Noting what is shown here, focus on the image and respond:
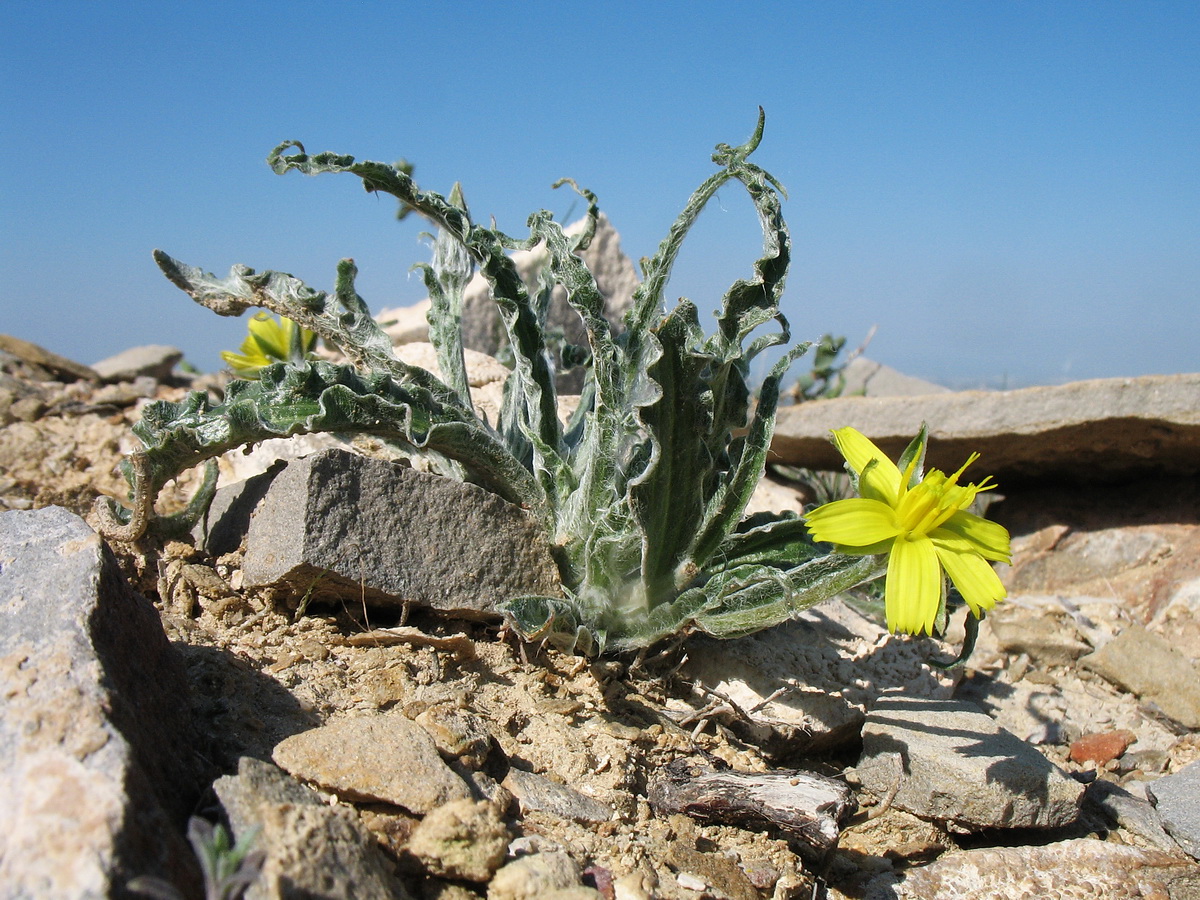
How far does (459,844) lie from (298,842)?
1.00 ft

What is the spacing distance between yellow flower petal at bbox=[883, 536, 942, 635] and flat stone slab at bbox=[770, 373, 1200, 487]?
6.02 feet

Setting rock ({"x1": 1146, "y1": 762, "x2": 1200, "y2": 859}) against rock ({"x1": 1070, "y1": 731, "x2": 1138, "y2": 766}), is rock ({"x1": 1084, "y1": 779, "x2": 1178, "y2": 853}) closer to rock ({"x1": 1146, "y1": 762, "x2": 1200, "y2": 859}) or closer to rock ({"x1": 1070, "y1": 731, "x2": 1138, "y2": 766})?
rock ({"x1": 1146, "y1": 762, "x2": 1200, "y2": 859})

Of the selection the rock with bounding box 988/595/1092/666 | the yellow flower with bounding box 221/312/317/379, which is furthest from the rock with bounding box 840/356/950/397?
the yellow flower with bounding box 221/312/317/379

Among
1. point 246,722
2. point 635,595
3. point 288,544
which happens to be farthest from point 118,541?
point 635,595

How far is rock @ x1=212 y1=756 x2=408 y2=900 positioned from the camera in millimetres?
1226

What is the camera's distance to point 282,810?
1313 mm

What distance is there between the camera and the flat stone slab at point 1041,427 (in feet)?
12.0

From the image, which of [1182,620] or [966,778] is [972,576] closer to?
[966,778]

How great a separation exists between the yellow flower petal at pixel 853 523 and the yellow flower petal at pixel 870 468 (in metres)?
0.05

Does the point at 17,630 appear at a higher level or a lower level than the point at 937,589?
lower

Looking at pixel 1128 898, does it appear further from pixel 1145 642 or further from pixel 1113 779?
pixel 1145 642

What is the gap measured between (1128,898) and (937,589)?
0.91 metres

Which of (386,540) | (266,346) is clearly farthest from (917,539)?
(266,346)

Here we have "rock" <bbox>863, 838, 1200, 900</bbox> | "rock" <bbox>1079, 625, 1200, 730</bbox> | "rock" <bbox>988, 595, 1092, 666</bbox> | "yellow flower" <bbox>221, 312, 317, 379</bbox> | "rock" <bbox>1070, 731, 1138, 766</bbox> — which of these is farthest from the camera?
"rock" <bbox>988, 595, 1092, 666</bbox>
